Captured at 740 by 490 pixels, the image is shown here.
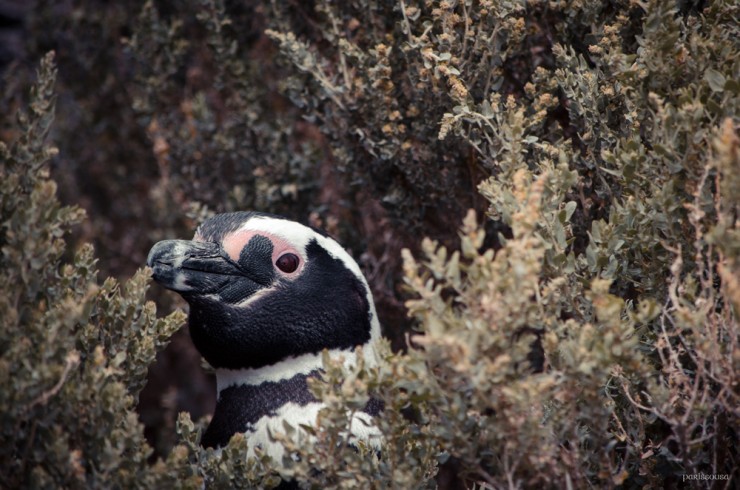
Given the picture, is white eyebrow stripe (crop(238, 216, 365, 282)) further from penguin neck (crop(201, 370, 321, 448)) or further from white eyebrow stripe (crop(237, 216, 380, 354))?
penguin neck (crop(201, 370, 321, 448))

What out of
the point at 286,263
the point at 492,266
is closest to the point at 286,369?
the point at 286,263

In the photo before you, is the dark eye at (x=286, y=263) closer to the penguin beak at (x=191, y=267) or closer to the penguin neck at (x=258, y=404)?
the penguin beak at (x=191, y=267)

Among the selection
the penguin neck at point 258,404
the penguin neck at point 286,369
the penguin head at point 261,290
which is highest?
the penguin head at point 261,290

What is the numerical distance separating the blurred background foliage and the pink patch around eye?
0.70 feet

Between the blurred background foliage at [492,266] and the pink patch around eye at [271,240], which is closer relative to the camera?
the blurred background foliage at [492,266]

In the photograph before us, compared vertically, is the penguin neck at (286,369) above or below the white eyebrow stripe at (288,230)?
below

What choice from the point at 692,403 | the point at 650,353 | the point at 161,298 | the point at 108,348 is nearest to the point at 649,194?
the point at 650,353

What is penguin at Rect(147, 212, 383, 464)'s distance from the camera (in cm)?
196

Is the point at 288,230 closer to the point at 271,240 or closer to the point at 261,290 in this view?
the point at 271,240

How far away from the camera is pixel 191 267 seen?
6.40 feet

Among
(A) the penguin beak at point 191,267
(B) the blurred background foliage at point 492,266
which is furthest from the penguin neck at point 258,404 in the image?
(A) the penguin beak at point 191,267

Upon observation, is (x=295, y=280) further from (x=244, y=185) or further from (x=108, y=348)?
(x=244, y=185)

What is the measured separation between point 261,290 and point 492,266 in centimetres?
74

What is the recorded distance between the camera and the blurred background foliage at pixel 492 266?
1480 millimetres
